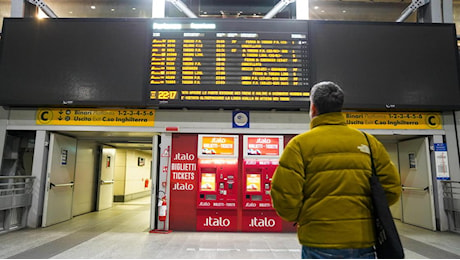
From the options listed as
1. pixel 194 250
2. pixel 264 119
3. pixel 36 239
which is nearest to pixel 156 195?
pixel 194 250

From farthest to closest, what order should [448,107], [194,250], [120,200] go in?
1. [120,200]
2. [448,107]
3. [194,250]

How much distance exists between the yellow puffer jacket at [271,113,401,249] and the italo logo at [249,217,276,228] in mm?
4240

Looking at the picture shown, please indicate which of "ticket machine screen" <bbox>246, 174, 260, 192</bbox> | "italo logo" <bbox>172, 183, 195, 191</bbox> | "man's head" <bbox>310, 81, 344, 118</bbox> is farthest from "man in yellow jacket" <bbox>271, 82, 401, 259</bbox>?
"italo logo" <bbox>172, 183, 195, 191</bbox>

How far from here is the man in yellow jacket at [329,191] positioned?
122 centimetres

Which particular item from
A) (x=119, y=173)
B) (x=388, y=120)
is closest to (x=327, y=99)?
(x=388, y=120)

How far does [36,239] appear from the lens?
460cm

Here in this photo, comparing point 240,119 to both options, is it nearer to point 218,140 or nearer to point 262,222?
point 218,140

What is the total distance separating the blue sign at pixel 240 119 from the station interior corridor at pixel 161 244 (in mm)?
2054

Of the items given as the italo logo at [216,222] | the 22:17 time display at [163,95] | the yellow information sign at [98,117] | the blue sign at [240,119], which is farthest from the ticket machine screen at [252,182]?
the yellow information sign at [98,117]

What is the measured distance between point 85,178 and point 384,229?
7615 mm

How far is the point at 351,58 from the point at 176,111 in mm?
3519

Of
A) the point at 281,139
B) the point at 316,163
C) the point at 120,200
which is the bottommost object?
the point at 120,200

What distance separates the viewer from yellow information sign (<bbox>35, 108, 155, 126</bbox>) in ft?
18.1

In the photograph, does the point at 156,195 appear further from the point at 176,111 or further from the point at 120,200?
the point at 120,200
